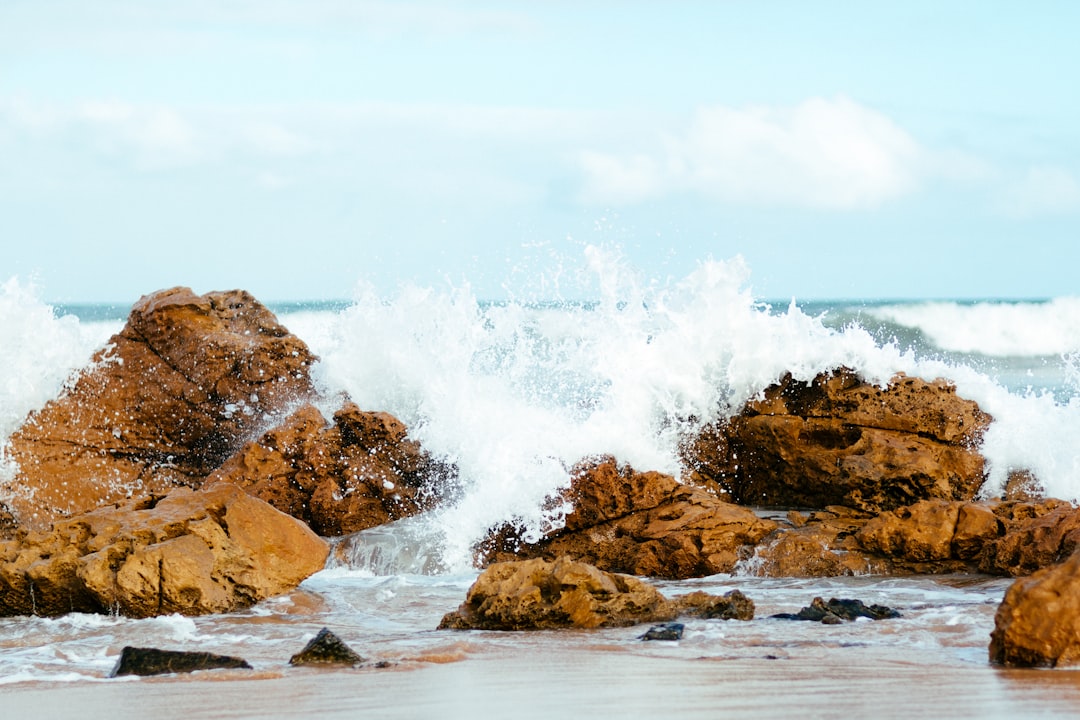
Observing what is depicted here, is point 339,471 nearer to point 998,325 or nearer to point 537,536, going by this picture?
point 537,536

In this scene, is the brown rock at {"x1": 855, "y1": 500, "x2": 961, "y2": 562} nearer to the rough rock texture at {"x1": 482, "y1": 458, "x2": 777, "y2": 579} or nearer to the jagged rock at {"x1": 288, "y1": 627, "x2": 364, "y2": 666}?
the rough rock texture at {"x1": 482, "y1": 458, "x2": 777, "y2": 579}

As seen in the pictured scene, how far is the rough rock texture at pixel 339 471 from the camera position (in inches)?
352

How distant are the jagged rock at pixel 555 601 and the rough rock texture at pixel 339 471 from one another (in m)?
2.93

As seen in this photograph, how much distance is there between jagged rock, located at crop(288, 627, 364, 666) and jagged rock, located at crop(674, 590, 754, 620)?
5.74ft

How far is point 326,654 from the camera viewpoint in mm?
5148

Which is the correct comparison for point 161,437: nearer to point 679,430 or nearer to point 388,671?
point 679,430

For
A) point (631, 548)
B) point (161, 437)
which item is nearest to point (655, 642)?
point (631, 548)

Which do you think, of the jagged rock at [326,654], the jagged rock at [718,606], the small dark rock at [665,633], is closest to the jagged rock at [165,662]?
the jagged rock at [326,654]

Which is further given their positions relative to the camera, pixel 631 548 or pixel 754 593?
pixel 631 548

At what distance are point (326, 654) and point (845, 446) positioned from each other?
187 inches

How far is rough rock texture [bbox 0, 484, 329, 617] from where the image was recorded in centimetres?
649

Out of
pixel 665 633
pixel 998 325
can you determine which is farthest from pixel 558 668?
pixel 998 325

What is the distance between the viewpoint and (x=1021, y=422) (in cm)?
920

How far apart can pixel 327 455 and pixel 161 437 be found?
1.69 meters
